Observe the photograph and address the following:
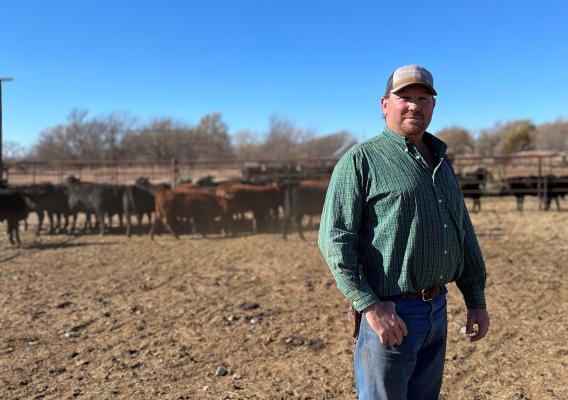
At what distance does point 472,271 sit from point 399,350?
591mm

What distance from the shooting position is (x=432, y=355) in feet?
7.08

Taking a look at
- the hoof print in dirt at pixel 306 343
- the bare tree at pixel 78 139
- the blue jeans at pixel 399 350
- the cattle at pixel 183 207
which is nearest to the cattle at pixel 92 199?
the cattle at pixel 183 207

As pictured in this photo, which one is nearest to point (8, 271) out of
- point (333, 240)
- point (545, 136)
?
point (333, 240)

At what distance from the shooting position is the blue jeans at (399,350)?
1.97 meters

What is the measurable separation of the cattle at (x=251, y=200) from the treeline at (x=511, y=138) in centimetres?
4915

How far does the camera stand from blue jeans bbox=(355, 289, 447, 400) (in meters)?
1.97

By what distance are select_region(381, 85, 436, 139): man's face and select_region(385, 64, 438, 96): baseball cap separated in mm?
26

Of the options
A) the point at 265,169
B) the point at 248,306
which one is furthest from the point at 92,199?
the point at 265,169

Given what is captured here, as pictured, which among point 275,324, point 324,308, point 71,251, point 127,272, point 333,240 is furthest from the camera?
point 71,251

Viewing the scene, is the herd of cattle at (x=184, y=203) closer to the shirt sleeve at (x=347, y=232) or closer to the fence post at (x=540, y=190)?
the fence post at (x=540, y=190)

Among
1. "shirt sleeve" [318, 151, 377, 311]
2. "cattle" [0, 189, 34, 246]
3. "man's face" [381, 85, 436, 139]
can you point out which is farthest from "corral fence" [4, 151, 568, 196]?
"shirt sleeve" [318, 151, 377, 311]

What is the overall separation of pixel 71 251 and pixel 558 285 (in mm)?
8607

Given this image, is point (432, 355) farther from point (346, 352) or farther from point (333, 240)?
point (346, 352)

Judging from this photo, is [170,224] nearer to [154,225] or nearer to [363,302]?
[154,225]
